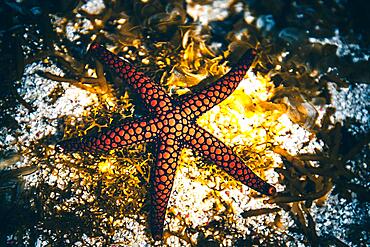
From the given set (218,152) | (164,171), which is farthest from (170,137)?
(218,152)

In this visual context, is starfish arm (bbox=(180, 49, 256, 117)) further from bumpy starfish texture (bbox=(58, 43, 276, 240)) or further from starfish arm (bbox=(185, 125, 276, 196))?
starfish arm (bbox=(185, 125, 276, 196))

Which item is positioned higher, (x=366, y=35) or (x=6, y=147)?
(x=366, y=35)

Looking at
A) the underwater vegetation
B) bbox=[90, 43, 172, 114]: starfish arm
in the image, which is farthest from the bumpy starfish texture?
the underwater vegetation

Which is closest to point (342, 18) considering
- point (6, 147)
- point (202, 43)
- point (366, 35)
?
point (366, 35)

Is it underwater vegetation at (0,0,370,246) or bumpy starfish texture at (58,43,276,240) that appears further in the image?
underwater vegetation at (0,0,370,246)

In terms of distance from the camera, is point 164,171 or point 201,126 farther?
point 201,126

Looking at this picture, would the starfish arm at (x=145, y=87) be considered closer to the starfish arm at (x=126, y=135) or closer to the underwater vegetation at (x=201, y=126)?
the starfish arm at (x=126, y=135)

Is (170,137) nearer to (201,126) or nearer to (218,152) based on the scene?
(218,152)

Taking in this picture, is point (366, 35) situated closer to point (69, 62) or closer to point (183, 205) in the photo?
point (183, 205)
